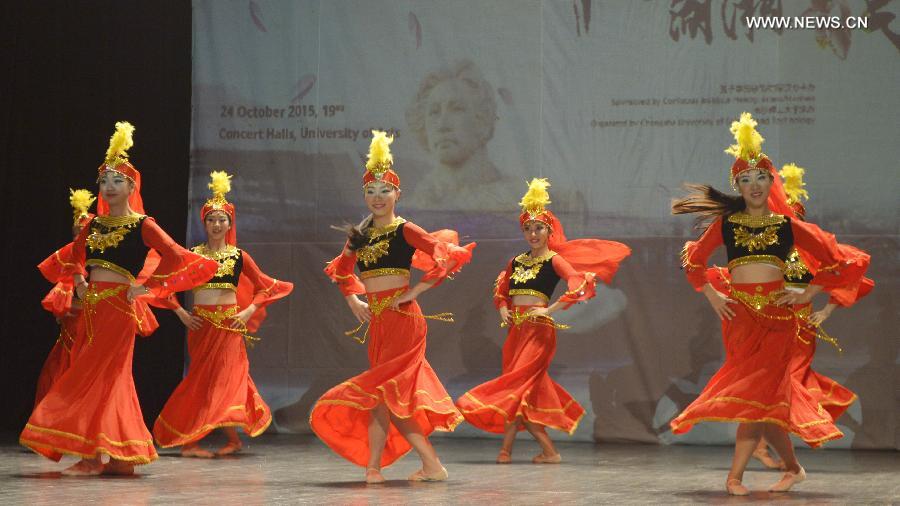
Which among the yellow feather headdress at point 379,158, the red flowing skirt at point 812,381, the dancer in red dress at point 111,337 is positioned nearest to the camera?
the dancer in red dress at point 111,337

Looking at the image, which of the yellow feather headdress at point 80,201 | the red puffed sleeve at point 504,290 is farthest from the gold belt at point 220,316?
the red puffed sleeve at point 504,290

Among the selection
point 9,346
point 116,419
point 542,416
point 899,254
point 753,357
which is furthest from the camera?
point 9,346

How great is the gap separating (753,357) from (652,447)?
124 inches

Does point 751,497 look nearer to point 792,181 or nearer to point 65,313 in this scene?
point 792,181

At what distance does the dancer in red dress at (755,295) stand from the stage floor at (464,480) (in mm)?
314

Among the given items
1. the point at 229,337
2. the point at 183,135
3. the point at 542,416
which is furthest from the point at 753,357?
the point at 183,135

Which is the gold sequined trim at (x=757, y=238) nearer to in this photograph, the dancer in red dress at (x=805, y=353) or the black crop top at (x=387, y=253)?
the dancer in red dress at (x=805, y=353)

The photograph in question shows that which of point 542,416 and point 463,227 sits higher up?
point 463,227

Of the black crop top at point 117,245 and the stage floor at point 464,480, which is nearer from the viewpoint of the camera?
the stage floor at point 464,480

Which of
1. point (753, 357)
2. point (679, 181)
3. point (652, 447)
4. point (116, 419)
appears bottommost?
point (652, 447)

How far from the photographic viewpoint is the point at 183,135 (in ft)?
29.8

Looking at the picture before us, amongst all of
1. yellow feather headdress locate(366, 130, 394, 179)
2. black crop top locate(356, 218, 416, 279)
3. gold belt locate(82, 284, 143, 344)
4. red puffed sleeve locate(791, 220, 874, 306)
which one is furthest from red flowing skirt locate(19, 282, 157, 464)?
red puffed sleeve locate(791, 220, 874, 306)

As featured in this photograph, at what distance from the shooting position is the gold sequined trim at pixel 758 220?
512 centimetres

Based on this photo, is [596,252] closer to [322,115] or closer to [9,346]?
[322,115]
